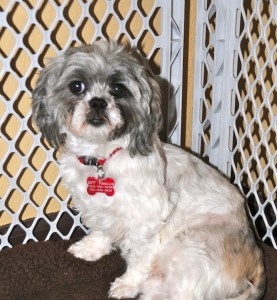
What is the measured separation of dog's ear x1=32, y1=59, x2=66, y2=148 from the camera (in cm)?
194

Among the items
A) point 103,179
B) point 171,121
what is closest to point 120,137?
point 103,179

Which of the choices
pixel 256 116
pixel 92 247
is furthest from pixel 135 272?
pixel 256 116

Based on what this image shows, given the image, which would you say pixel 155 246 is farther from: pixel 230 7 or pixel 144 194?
pixel 230 7

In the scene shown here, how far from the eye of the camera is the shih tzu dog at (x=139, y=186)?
1.90 meters

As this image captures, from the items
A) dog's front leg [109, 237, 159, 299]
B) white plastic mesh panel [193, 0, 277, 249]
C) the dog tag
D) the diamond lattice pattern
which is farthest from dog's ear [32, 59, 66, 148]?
the diamond lattice pattern

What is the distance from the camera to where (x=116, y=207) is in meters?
2.05

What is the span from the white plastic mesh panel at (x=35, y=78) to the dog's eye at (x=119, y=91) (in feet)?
1.41

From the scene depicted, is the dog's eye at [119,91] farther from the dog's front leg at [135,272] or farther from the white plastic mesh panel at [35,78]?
the dog's front leg at [135,272]

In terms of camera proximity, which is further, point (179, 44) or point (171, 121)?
point (171, 121)

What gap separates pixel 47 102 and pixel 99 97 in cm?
24

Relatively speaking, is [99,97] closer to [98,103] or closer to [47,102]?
[98,103]

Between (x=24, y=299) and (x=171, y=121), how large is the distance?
1.15 m

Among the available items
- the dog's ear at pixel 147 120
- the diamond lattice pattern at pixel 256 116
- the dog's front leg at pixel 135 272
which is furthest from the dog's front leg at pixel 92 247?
the diamond lattice pattern at pixel 256 116

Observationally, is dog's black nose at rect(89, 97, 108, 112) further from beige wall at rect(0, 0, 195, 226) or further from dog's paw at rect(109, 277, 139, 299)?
dog's paw at rect(109, 277, 139, 299)
